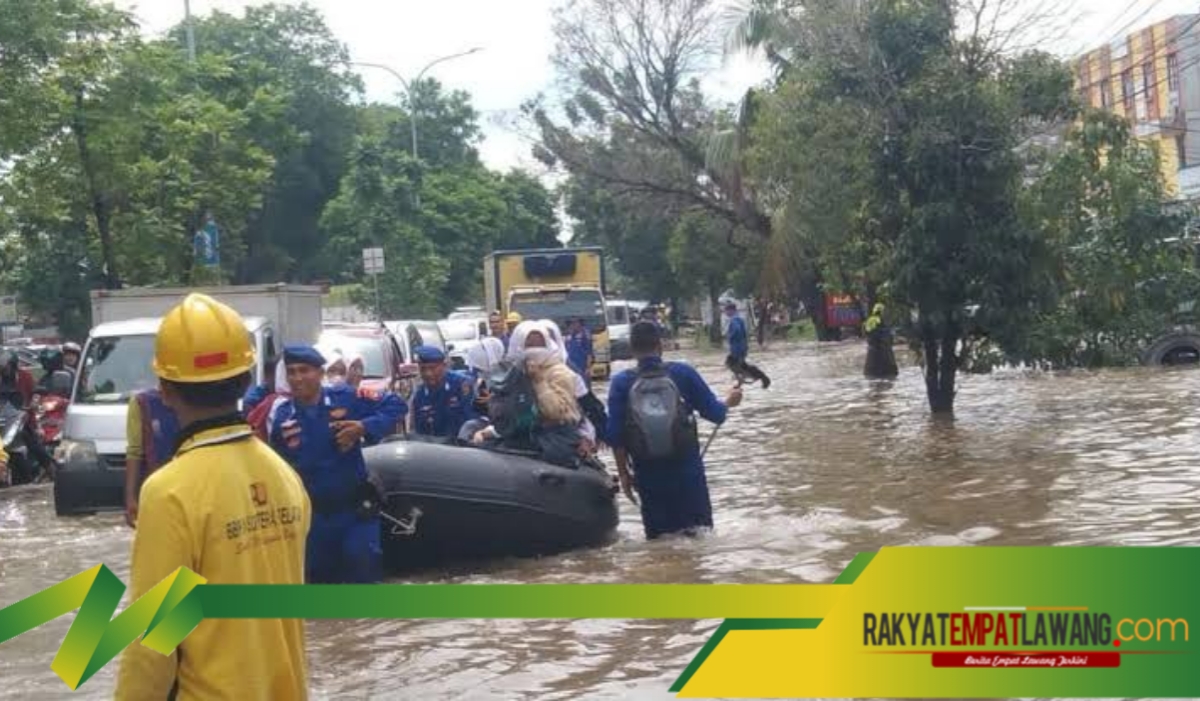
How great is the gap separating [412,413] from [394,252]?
94.1 ft

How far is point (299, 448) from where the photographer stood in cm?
779

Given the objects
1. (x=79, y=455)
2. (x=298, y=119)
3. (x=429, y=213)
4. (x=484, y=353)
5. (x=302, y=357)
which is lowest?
(x=79, y=455)

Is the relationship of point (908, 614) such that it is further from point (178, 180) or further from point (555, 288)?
point (555, 288)

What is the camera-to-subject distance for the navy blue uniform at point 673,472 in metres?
9.16

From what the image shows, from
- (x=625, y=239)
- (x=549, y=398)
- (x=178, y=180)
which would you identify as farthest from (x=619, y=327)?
(x=549, y=398)

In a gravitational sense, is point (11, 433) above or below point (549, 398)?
below

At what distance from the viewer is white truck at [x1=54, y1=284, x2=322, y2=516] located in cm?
1364

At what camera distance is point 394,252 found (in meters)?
39.3

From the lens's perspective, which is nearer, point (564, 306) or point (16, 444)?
point (16, 444)

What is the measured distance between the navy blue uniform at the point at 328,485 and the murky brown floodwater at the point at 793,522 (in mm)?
457

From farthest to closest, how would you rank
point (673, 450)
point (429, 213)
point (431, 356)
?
point (429, 213), point (431, 356), point (673, 450)

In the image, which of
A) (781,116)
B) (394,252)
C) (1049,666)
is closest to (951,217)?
(781,116)

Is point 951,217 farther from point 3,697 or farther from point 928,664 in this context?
point 928,664

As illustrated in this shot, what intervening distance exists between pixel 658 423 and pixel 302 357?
219cm
